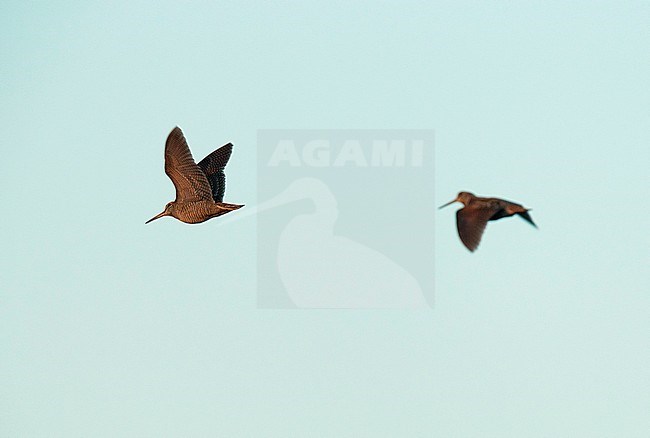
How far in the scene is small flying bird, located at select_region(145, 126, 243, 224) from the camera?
2870 cm

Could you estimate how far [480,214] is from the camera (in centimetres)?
2695

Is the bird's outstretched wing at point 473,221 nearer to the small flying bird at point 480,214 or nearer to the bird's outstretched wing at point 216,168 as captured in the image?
the small flying bird at point 480,214

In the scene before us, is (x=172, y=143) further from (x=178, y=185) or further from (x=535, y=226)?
(x=535, y=226)

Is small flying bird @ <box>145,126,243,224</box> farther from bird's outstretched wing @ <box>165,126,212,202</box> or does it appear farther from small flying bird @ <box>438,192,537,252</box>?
small flying bird @ <box>438,192,537,252</box>

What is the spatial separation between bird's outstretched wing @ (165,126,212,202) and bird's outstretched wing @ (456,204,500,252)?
537 centimetres

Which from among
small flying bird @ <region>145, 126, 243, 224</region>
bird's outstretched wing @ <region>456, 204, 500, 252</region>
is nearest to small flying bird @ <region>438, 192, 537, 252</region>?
bird's outstretched wing @ <region>456, 204, 500, 252</region>

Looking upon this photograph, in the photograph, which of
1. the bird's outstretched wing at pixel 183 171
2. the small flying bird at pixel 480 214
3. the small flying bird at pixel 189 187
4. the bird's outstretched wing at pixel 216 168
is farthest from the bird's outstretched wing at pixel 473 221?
the bird's outstretched wing at pixel 216 168

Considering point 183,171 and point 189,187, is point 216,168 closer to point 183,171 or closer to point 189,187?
point 189,187

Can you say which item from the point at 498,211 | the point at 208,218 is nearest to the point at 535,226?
the point at 498,211

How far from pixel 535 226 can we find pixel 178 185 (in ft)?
24.3

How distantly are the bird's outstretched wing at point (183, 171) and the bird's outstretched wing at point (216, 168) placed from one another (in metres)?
1.12

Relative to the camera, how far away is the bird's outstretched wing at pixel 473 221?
87.1 feet

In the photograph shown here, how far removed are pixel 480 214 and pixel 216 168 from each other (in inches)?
256

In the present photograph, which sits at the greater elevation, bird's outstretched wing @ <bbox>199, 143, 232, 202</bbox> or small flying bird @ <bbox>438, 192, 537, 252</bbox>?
bird's outstretched wing @ <bbox>199, 143, 232, 202</bbox>
